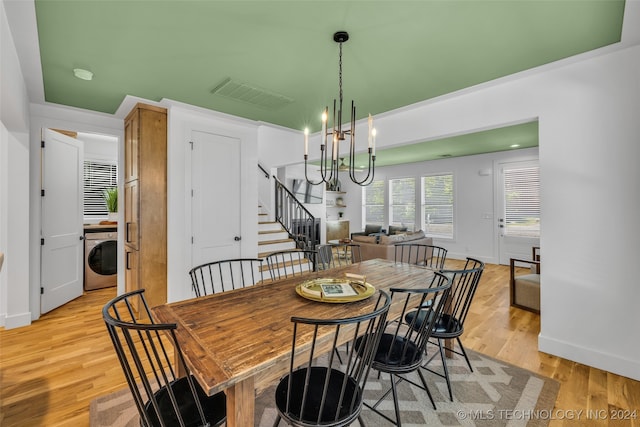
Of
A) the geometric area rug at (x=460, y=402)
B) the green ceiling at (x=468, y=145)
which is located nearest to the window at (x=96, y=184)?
the geometric area rug at (x=460, y=402)

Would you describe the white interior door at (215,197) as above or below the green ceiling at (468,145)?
below

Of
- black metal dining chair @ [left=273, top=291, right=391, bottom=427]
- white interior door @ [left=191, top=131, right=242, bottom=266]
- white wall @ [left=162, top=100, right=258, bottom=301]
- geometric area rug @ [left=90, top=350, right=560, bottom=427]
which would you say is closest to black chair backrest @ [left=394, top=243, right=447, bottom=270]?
geometric area rug @ [left=90, top=350, right=560, bottom=427]

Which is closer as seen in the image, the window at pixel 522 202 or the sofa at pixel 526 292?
the sofa at pixel 526 292

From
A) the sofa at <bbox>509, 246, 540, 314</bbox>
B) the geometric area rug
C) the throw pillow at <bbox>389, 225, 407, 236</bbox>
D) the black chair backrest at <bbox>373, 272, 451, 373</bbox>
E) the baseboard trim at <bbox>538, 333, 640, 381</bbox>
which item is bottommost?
the geometric area rug

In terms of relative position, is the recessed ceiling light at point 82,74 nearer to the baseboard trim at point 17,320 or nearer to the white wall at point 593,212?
the baseboard trim at point 17,320

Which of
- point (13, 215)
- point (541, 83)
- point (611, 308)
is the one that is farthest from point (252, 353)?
point (13, 215)

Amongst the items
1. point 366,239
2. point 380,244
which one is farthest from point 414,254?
point 366,239

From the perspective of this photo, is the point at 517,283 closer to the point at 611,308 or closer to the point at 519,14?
the point at 611,308

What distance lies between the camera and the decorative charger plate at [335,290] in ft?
5.86

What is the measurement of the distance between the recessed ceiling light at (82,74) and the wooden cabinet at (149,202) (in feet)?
2.12

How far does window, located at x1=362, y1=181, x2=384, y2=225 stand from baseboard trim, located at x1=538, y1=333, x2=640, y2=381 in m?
6.39

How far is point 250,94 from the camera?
306cm

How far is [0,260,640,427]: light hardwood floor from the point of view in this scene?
1.88 m

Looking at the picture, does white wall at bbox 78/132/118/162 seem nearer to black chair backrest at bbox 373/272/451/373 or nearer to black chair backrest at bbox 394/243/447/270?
black chair backrest at bbox 394/243/447/270
